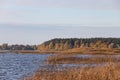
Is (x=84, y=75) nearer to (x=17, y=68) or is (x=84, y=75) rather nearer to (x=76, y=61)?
(x=17, y=68)

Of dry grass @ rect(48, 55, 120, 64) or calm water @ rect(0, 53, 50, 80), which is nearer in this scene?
calm water @ rect(0, 53, 50, 80)

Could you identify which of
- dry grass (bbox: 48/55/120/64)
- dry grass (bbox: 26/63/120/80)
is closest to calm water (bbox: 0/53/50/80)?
dry grass (bbox: 48/55/120/64)

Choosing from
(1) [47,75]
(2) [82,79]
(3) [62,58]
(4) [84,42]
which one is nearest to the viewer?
(2) [82,79]

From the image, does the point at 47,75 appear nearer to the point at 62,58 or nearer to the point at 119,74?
the point at 119,74

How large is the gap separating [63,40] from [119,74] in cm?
11741

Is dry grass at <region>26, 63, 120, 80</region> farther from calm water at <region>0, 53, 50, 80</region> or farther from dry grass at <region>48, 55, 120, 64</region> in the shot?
dry grass at <region>48, 55, 120, 64</region>

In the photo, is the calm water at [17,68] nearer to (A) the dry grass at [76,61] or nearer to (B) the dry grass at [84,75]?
(A) the dry grass at [76,61]

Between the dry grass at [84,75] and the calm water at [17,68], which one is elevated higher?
the dry grass at [84,75]

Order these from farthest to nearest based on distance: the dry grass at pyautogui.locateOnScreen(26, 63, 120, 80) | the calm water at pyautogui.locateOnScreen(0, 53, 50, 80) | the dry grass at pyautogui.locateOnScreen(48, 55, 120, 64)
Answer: the dry grass at pyautogui.locateOnScreen(48, 55, 120, 64) < the calm water at pyautogui.locateOnScreen(0, 53, 50, 80) < the dry grass at pyautogui.locateOnScreen(26, 63, 120, 80)

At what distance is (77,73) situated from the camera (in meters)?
18.5

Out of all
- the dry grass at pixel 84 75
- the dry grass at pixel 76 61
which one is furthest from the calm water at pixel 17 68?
the dry grass at pixel 84 75

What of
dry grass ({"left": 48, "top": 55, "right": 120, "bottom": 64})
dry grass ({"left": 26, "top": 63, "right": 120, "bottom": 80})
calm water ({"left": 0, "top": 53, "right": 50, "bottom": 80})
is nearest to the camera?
dry grass ({"left": 26, "top": 63, "right": 120, "bottom": 80})

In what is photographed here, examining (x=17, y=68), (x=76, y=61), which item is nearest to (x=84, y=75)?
(x=17, y=68)

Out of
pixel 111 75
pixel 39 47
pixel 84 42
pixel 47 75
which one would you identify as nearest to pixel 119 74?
pixel 111 75
